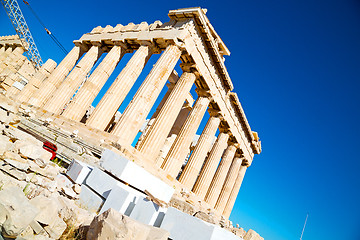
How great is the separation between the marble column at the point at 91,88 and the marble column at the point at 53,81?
14.7ft

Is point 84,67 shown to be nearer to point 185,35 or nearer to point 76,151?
point 185,35

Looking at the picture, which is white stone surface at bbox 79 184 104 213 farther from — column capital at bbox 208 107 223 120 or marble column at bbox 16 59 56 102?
marble column at bbox 16 59 56 102

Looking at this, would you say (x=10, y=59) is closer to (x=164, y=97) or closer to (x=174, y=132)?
(x=164, y=97)

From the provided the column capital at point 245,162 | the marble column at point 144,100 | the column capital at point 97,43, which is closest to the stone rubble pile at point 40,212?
the marble column at point 144,100

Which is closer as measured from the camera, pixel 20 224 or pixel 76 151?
pixel 20 224

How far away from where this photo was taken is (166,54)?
1480 cm

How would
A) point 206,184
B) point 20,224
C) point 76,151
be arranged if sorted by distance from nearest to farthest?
1. point 20,224
2. point 76,151
3. point 206,184

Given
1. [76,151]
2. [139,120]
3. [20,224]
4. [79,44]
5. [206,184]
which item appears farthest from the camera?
[79,44]

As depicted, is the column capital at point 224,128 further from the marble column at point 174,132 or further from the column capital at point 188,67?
the column capital at point 188,67

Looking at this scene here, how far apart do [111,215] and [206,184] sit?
669 inches

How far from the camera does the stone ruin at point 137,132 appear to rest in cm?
476

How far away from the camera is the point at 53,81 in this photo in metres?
19.7

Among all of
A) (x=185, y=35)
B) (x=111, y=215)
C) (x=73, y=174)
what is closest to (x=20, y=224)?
(x=111, y=215)

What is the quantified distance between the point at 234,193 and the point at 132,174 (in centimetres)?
2166
